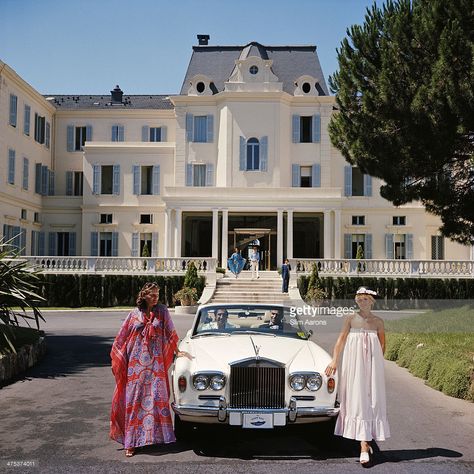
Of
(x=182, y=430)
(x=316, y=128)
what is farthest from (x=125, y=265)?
(x=182, y=430)

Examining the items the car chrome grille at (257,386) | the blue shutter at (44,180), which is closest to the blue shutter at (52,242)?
the blue shutter at (44,180)

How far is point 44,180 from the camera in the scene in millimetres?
40688

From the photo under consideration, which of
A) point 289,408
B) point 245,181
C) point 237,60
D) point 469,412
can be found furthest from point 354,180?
point 289,408

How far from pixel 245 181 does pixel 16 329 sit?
2488 centimetres

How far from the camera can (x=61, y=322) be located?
22.4 meters

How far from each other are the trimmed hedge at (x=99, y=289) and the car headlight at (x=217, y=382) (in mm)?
22749

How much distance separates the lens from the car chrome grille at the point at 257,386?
6.48m

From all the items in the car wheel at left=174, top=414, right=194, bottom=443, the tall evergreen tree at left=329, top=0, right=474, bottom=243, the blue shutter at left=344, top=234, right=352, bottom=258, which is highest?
the tall evergreen tree at left=329, top=0, right=474, bottom=243

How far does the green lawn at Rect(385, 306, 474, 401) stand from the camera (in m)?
9.67

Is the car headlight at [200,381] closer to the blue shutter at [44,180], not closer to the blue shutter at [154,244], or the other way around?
the blue shutter at [154,244]

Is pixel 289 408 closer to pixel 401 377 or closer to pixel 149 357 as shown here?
pixel 149 357

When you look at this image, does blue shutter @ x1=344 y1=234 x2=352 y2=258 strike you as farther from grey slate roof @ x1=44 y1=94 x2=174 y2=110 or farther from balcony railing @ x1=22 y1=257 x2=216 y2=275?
grey slate roof @ x1=44 y1=94 x2=174 y2=110

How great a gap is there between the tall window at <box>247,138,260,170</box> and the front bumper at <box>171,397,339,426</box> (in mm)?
32316

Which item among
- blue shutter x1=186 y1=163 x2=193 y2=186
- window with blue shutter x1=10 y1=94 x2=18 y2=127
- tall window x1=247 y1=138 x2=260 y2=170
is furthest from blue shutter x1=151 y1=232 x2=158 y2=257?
window with blue shutter x1=10 y1=94 x2=18 y2=127
